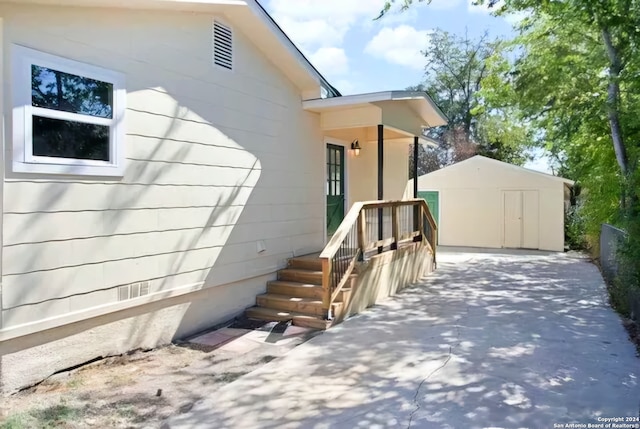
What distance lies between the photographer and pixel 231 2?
5.46 metres

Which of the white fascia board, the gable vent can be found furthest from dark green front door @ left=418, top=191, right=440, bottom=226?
the gable vent

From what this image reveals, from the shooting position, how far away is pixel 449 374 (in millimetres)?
4027

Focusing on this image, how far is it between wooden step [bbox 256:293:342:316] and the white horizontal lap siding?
1.43 ft

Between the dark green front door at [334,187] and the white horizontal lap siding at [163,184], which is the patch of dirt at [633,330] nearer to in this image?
the white horizontal lap siding at [163,184]

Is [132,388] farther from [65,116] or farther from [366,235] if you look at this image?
[366,235]

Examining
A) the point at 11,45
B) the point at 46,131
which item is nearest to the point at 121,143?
the point at 46,131

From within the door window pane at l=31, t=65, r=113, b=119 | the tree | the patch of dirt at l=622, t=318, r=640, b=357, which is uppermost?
the tree

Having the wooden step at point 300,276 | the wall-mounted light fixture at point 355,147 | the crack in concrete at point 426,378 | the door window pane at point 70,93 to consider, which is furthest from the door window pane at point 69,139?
the wall-mounted light fixture at point 355,147

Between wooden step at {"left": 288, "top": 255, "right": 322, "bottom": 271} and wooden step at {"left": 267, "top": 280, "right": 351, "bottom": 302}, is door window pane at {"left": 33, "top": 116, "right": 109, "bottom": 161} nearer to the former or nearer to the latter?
wooden step at {"left": 267, "top": 280, "right": 351, "bottom": 302}

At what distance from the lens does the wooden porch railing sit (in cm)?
558

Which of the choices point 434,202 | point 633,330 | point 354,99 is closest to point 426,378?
point 633,330

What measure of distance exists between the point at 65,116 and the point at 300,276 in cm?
371

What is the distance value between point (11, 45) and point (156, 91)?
1448 millimetres

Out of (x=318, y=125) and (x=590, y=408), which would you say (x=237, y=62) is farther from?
(x=590, y=408)
